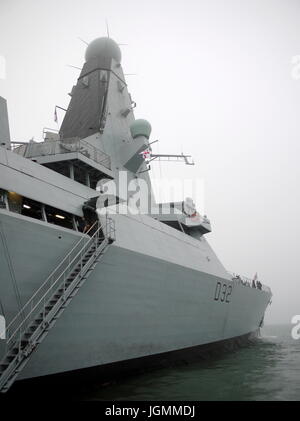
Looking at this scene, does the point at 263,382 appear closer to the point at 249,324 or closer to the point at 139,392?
the point at 139,392

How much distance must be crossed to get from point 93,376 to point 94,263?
3.74m

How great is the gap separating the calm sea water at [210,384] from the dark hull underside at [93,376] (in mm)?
219

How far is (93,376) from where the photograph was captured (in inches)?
380

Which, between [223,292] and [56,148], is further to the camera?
[223,292]

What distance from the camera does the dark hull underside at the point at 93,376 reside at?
7992mm

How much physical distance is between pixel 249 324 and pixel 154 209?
44.1 feet

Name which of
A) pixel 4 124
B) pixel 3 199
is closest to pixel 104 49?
pixel 4 124

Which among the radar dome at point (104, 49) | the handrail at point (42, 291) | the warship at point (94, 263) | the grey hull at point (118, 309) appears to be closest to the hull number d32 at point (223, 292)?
the warship at point (94, 263)

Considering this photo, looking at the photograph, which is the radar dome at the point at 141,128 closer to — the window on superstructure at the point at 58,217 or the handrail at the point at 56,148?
the handrail at the point at 56,148

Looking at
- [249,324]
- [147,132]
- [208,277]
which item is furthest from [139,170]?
[249,324]

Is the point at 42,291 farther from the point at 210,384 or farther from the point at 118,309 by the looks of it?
the point at 210,384

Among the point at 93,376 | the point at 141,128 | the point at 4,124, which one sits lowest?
the point at 93,376

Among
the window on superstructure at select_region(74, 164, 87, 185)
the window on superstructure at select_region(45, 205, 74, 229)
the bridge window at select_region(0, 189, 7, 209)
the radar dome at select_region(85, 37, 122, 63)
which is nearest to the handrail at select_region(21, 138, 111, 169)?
the window on superstructure at select_region(74, 164, 87, 185)
